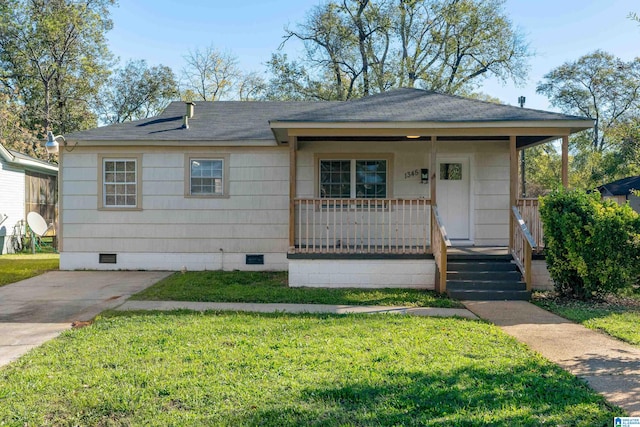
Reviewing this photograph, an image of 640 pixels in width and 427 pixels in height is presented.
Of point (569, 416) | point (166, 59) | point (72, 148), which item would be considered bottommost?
point (569, 416)

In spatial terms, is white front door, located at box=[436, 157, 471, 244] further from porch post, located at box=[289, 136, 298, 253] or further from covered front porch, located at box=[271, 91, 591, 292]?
porch post, located at box=[289, 136, 298, 253]

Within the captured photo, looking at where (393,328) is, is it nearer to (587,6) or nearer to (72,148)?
(72,148)

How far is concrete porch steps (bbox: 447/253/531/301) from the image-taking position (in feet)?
23.2

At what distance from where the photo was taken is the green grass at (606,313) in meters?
5.15

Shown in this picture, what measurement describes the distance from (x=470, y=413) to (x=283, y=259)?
699cm

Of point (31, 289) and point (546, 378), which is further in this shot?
point (31, 289)

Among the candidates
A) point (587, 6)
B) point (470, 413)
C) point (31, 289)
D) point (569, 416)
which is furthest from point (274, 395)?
point (587, 6)

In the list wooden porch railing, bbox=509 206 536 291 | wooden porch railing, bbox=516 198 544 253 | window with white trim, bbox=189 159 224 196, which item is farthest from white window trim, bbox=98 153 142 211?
wooden porch railing, bbox=516 198 544 253

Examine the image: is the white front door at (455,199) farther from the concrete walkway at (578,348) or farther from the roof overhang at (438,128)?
the concrete walkway at (578,348)

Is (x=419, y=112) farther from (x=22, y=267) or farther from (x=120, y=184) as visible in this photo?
(x=22, y=267)

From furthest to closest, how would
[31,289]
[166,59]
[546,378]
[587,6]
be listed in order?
1. [166,59]
2. [587,6]
3. [31,289]
4. [546,378]

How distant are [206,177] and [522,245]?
21.3ft

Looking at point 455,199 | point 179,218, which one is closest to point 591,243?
point 455,199

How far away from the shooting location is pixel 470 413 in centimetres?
298
